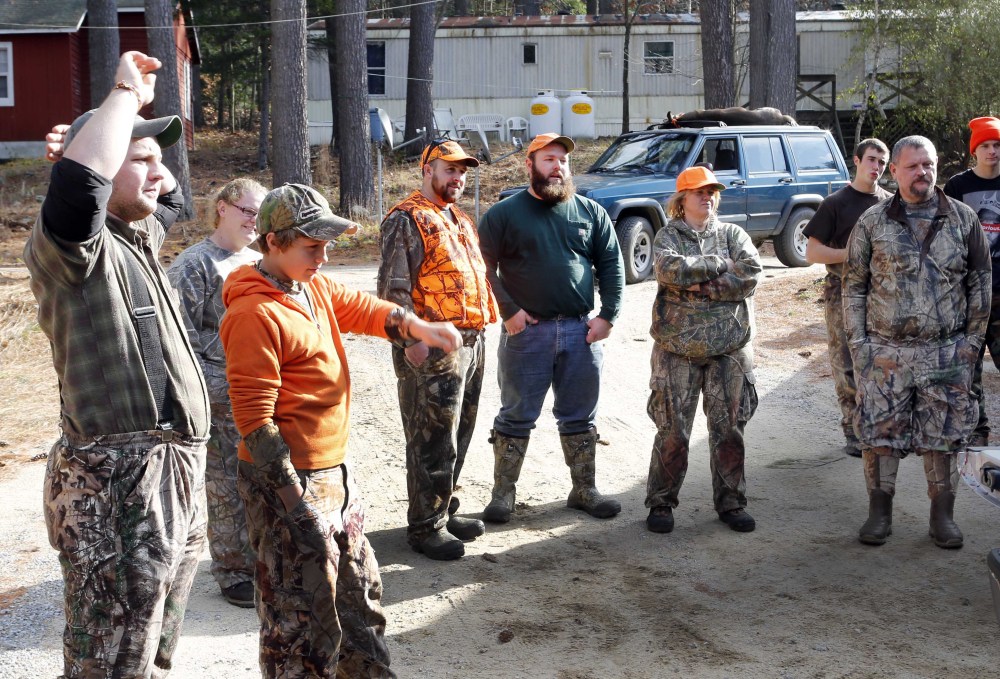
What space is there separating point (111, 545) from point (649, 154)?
1191 cm

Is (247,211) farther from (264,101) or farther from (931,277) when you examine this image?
(264,101)

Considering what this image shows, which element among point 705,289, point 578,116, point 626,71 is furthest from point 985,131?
point 626,71

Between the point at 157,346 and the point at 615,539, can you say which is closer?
the point at 157,346

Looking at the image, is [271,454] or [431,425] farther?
[431,425]

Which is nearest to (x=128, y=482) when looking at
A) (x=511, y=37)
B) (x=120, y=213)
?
(x=120, y=213)

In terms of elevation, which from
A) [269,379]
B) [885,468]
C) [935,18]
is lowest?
[885,468]

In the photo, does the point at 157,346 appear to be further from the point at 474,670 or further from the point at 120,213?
the point at 474,670

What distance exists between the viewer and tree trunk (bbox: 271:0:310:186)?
16.5 metres

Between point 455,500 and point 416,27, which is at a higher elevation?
point 416,27

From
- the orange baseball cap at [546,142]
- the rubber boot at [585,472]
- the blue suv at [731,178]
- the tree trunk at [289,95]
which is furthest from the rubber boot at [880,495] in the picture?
the tree trunk at [289,95]

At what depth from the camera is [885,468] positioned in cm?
562

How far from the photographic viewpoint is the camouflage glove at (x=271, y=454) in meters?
3.13

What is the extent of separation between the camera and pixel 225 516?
15.8 feet

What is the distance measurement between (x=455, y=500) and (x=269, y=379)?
2.93m
